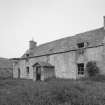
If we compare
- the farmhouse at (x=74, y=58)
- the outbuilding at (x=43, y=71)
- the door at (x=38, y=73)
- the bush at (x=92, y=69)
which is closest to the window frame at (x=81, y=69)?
the farmhouse at (x=74, y=58)

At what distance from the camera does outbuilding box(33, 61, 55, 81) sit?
16644 millimetres

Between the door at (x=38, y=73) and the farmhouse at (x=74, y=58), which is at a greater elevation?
the farmhouse at (x=74, y=58)

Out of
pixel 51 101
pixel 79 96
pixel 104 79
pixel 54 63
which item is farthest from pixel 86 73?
pixel 51 101

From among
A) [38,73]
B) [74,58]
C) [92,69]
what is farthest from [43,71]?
[92,69]

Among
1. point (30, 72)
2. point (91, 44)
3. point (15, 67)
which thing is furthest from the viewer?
point (15, 67)

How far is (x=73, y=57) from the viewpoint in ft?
52.1

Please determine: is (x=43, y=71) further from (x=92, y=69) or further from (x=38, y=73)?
(x=92, y=69)

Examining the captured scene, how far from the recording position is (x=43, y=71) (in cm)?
1661

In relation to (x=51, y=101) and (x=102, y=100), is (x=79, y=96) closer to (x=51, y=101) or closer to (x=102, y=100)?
(x=102, y=100)

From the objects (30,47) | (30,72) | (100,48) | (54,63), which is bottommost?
(30,72)

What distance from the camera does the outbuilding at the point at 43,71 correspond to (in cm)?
1664

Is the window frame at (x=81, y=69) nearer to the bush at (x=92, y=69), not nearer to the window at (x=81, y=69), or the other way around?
the window at (x=81, y=69)

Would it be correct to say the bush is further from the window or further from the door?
the door

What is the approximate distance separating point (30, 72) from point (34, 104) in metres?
16.7
